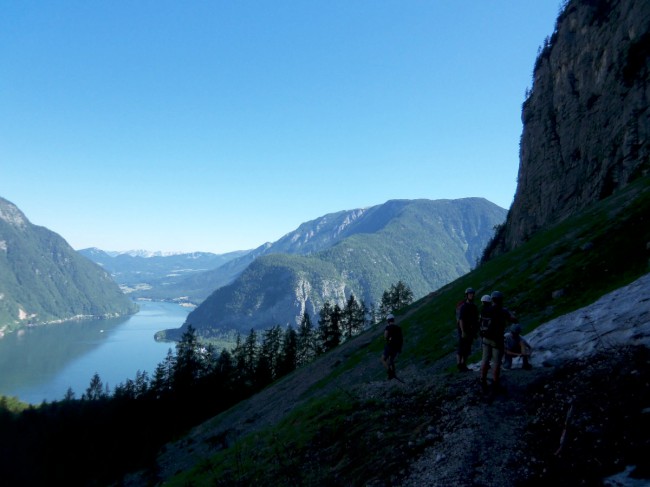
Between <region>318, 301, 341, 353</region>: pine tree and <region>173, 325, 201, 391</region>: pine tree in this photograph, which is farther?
<region>318, 301, 341, 353</region>: pine tree

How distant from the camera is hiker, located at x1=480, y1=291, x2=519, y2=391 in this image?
14.0 meters

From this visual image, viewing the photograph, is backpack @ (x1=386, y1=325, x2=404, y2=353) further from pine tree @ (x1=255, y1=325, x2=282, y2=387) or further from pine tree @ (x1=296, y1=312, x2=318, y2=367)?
pine tree @ (x1=296, y1=312, x2=318, y2=367)

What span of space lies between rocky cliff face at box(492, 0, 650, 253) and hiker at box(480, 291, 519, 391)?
2176 inches

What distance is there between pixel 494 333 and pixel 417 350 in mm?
26458

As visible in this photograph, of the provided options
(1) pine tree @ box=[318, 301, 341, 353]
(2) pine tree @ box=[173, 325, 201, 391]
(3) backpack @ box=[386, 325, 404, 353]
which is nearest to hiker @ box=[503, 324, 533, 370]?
(3) backpack @ box=[386, 325, 404, 353]

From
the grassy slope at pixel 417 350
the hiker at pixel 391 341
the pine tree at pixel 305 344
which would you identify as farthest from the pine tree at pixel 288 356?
the hiker at pixel 391 341

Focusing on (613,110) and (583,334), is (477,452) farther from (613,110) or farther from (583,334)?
(613,110)

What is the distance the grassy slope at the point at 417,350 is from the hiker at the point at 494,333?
2.75m

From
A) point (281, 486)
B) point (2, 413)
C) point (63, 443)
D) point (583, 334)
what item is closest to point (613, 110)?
point (583, 334)

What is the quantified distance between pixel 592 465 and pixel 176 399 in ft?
315

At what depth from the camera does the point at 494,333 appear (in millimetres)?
14148

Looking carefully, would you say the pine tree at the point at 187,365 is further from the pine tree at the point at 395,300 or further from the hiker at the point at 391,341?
the hiker at the point at 391,341

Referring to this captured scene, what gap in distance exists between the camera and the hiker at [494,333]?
14.0 m

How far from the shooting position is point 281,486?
14.8m
